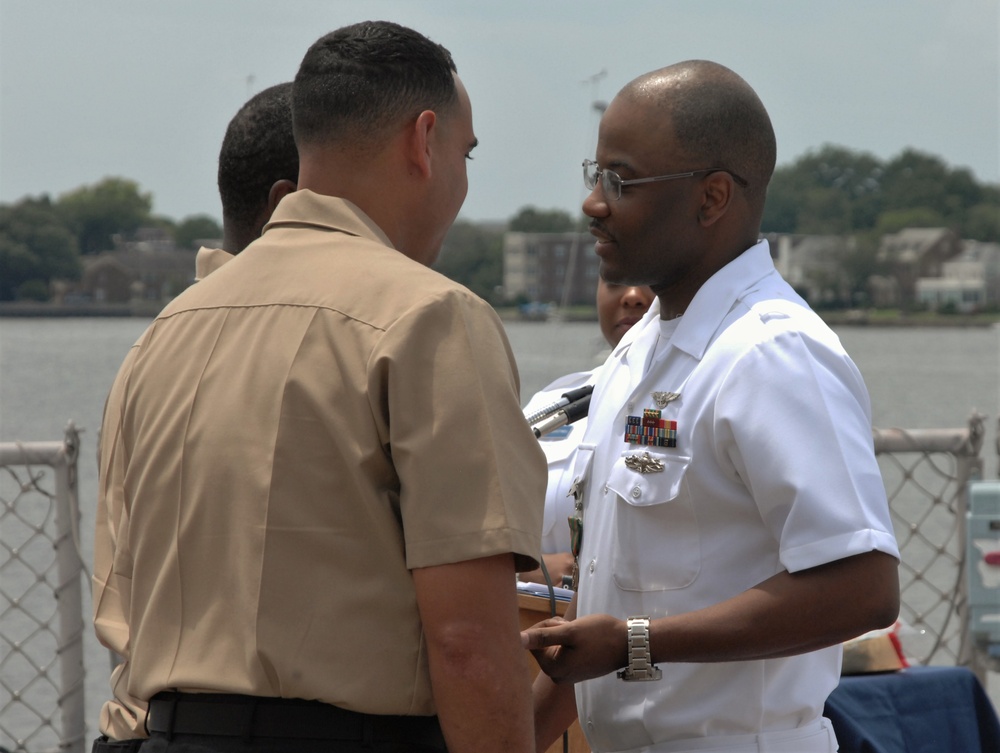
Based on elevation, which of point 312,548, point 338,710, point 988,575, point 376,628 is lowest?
point 988,575

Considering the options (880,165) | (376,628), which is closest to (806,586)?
(376,628)

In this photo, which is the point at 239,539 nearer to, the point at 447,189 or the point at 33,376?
the point at 447,189

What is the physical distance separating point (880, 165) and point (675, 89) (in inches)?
2985

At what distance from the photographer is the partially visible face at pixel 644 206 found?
2262mm

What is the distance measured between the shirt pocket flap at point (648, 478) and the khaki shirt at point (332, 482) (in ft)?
1.28

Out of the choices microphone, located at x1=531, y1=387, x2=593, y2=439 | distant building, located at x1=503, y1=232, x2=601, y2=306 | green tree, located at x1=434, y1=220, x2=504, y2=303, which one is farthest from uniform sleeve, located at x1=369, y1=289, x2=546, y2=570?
distant building, located at x1=503, y1=232, x2=601, y2=306

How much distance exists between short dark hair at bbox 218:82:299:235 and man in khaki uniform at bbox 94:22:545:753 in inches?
40.2

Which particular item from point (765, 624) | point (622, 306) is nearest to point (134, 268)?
point (622, 306)

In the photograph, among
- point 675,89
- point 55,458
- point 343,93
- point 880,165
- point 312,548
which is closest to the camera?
point 312,548

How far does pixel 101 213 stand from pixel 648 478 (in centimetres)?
2476

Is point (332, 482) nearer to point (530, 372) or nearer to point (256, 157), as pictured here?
point (256, 157)

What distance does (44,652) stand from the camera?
846cm

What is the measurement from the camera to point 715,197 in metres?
2.26

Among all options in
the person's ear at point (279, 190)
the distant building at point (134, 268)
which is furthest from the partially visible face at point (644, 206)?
the distant building at point (134, 268)
